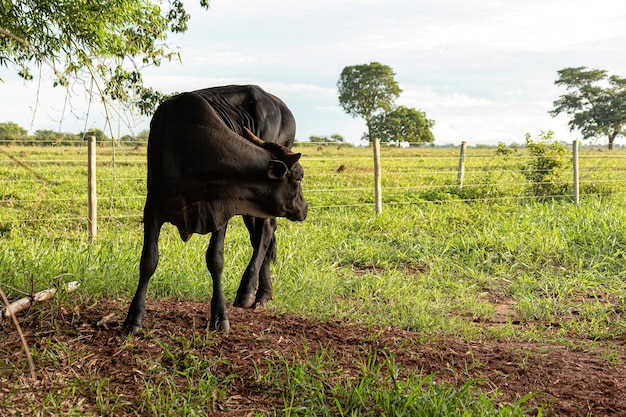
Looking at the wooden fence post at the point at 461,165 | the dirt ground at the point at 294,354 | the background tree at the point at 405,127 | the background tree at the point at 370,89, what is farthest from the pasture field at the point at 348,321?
the background tree at the point at 370,89

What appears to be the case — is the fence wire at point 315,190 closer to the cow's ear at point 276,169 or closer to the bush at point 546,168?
the bush at point 546,168

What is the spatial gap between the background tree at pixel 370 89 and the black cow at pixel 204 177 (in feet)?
200

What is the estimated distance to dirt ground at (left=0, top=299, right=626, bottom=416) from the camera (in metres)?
4.12

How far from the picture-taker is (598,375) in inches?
187

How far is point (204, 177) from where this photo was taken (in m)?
4.47

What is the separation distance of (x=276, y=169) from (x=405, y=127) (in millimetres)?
46896

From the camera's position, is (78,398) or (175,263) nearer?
(78,398)

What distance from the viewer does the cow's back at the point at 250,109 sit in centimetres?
509

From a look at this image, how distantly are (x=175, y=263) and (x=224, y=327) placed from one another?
2831mm

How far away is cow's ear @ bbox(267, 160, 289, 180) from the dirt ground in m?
1.13

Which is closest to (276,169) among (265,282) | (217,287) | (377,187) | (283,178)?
(283,178)

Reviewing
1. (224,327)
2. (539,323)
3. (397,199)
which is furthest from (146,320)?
(397,199)

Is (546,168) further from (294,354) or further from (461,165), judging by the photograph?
(294,354)

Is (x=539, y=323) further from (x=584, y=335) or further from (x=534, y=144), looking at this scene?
(x=534, y=144)
